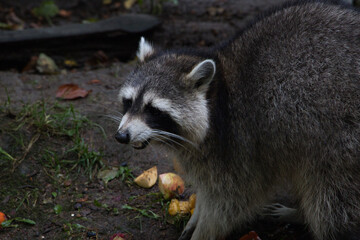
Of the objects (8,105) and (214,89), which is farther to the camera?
(8,105)

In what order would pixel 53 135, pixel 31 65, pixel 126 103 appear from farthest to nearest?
pixel 31 65, pixel 53 135, pixel 126 103

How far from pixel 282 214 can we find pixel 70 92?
113 inches

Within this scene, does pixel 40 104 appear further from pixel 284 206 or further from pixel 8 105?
pixel 284 206

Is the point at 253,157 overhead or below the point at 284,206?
overhead

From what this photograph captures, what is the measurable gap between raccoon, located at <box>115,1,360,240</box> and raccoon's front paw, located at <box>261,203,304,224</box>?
0.47 meters

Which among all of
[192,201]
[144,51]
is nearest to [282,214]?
[192,201]

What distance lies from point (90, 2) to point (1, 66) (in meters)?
2.72

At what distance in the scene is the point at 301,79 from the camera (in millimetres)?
3311

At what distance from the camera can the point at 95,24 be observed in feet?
21.9

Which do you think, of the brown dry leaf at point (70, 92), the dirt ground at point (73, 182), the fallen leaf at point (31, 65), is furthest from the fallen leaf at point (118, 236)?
the fallen leaf at point (31, 65)

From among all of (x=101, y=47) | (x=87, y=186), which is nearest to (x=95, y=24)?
(x=101, y=47)

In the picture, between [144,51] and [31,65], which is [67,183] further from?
[31,65]

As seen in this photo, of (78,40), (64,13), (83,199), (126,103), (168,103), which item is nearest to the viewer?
(168,103)

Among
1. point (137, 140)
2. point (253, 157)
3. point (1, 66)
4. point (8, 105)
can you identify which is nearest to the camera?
point (137, 140)
